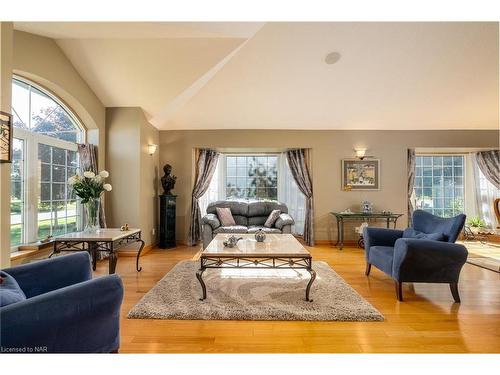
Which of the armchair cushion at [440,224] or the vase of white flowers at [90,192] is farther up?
the vase of white flowers at [90,192]

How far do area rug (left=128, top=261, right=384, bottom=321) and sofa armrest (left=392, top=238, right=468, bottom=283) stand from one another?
56cm

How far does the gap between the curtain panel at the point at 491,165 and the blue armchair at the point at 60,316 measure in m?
7.71

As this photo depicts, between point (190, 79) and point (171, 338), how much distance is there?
10.8 ft

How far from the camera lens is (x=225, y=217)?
16.2 feet

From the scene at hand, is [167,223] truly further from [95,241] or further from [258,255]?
[258,255]

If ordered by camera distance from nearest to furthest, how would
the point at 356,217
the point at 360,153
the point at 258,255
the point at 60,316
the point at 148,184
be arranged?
the point at 60,316
the point at 258,255
the point at 148,184
the point at 356,217
the point at 360,153

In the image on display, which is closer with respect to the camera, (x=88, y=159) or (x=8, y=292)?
(x=8, y=292)

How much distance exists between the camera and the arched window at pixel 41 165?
9.82ft

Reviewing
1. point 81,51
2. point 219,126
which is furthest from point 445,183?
point 81,51

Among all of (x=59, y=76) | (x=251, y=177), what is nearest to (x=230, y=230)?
(x=251, y=177)

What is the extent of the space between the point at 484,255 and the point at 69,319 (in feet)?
19.4

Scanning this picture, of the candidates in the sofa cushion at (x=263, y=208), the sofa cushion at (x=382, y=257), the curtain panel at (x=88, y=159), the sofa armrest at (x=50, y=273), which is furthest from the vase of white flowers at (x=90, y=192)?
the sofa cushion at (x=382, y=257)

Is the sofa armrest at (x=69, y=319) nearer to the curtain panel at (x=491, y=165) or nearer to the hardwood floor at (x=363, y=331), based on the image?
the hardwood floor at (x=363, y=331)

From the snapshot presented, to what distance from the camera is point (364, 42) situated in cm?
350
